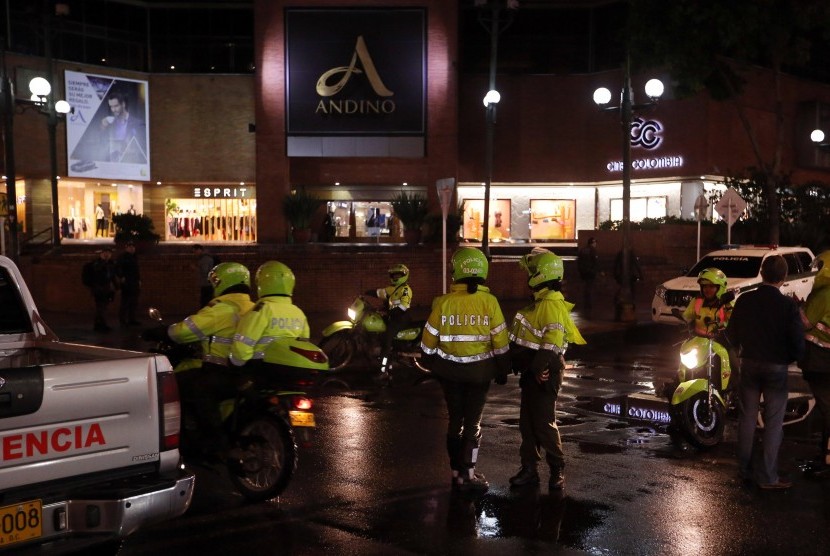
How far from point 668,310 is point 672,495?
13142mm

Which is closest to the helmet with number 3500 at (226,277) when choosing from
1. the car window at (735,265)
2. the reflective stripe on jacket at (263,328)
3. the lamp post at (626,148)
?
the reflective stripe on jacket at (263,328)

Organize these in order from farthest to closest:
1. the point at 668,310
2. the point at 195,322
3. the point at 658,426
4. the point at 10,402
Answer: the point at 668,310 < the point at 658,426 < the point at 195,322 < the point at 10,402

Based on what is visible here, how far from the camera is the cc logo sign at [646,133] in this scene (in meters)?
37.1

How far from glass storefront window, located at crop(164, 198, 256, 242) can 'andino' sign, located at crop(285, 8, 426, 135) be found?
20.0 ft

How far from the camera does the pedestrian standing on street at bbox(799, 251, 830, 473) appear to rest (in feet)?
26.8

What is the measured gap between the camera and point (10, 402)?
4.66 meters

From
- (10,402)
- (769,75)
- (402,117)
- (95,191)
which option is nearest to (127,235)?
(402,117)

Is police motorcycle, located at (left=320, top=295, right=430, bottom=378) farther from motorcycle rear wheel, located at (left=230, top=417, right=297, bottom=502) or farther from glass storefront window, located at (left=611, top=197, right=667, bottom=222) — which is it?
glass storefront window, located at (left=611, top=197, right=667, bottom=222)

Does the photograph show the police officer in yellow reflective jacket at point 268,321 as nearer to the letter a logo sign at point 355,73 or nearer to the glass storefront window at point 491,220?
the letter a logo sign at point 355,73

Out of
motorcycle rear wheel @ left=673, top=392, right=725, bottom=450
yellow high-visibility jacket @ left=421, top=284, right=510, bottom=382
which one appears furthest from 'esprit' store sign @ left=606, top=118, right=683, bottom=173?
yellow high-visibility jacket @ left=421, top=284, right=510, bottom=382

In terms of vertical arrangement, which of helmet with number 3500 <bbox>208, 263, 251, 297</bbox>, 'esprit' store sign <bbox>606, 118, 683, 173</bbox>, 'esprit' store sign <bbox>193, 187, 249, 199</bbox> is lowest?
helmet with number 3500 <bbox>208, 263, 251, 297</bbox>

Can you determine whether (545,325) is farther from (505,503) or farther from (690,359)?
(690,359)

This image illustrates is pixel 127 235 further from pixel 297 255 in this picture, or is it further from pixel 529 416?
pixel 529 416

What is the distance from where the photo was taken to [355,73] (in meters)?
35.4
